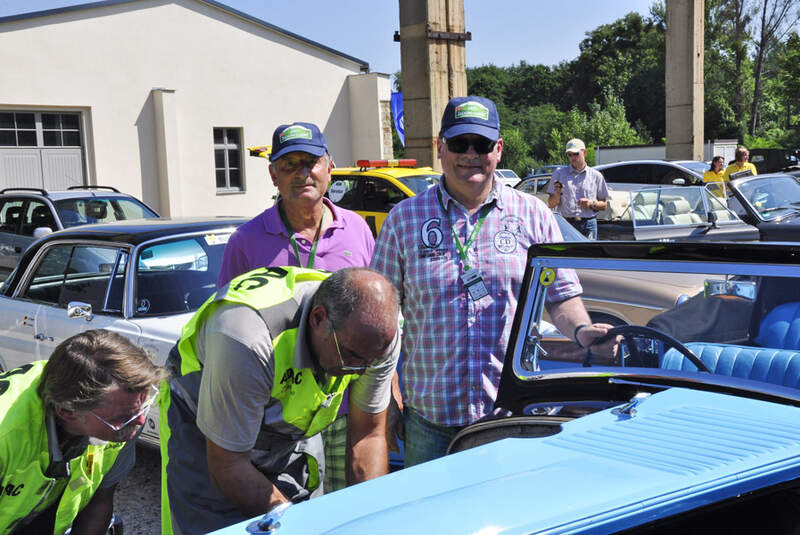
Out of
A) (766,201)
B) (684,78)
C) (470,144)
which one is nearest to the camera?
(470,144)

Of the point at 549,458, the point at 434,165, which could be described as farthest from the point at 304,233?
the point at 434,165

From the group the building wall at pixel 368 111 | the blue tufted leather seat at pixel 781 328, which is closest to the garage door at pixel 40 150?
the building wall at pixel 368 111

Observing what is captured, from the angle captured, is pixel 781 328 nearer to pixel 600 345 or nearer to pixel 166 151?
pixel 600 345

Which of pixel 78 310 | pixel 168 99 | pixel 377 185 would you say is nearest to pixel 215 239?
pixel 78 310

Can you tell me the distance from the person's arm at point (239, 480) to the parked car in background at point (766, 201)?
745 cm

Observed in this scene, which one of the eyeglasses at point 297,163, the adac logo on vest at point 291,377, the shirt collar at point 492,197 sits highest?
the eyeglasses at point 297,163

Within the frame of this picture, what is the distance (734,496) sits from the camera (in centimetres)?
161

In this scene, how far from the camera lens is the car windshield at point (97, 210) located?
9547 millimetres

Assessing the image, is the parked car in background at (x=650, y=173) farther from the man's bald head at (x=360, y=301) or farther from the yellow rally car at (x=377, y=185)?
the man's bald head at (x=360, y=301)

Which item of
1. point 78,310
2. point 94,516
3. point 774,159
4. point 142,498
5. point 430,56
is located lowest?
point 142,498

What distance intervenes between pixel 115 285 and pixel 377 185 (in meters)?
6.07

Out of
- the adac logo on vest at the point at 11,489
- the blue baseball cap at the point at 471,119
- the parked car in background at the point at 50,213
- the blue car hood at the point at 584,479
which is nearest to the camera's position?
the blue car hood at the point at 584,479

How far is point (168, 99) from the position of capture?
18.1 meters

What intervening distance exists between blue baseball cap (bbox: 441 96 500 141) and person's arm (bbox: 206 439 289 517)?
1455 millimetres
